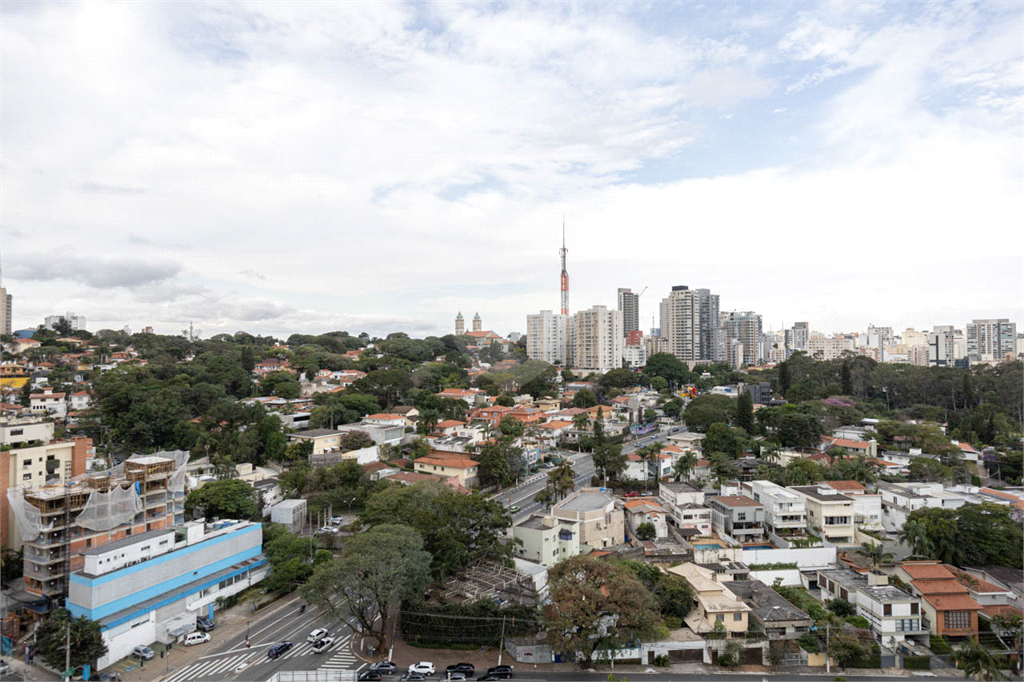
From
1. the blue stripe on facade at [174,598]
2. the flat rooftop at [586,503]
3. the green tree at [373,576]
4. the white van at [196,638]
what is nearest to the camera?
the green tree at [373,576]

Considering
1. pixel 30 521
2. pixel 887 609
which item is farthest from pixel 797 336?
pixel 30 521

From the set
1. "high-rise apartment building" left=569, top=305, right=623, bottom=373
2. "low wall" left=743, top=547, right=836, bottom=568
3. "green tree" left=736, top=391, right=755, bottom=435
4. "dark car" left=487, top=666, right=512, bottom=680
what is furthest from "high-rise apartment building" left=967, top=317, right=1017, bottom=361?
"dark car" left=487, top=666, right=512, bottom=680

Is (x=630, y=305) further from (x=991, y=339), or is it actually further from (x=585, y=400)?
(x=585, y=400)

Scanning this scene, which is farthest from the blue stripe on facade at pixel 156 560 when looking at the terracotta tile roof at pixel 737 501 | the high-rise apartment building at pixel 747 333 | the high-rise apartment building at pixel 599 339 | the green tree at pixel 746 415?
the high-rise apartment building at pixel 747 333

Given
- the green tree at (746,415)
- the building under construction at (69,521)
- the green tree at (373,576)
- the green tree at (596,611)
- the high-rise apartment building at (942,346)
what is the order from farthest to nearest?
the high-rise apartment building at (942,346), the green tree at (746,415), the building under construction at (69,521), the green tree at (373,576), the green tree at (596,611)

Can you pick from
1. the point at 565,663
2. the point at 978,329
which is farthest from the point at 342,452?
the point at 978,329

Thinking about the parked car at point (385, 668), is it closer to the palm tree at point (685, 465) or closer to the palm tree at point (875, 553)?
the palm tree at point (875, 553)

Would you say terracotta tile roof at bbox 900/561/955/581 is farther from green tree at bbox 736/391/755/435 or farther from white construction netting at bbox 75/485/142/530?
white construction netting at bbox 75/485/142/530
